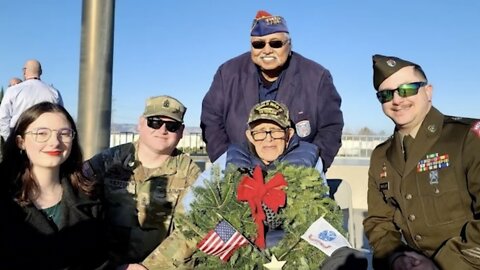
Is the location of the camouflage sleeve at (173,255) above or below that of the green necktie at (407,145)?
below

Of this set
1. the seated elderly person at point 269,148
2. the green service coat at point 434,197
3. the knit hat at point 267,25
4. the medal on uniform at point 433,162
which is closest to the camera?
the green service coat at point 434,197

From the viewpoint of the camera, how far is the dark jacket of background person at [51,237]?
107 inches

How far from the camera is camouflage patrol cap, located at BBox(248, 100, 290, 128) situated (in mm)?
3391

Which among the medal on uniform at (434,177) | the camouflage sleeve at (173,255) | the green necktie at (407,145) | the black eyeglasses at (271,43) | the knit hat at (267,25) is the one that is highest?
the knit hat at (267,25)

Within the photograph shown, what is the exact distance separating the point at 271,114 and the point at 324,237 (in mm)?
879

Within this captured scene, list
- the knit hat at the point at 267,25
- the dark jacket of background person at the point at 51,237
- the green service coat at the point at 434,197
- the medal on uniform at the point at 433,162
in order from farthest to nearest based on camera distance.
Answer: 1. the knit hat at the point at 267,25
2. the medal on uniform at the point at 433,162
3. the green service coat at the point at 434,197
4. the dark jacket of background person at the point at 51,237

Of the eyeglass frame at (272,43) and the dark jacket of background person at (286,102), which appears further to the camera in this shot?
the dark jacket of background person at (286,102)

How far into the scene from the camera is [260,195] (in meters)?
3.04

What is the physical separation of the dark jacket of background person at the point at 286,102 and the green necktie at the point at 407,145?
0.76 metres

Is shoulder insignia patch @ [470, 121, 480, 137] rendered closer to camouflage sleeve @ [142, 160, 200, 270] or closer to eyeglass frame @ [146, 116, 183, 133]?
camouflage sleeve @ [142, 160, 200, 270]

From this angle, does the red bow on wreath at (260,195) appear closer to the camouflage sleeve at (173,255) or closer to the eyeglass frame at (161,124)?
the camouflage sleeve at (173,255)

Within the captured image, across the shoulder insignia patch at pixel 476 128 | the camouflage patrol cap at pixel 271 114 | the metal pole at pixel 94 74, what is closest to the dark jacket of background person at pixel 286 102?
the camouflage patrol cap at pixel 271 114

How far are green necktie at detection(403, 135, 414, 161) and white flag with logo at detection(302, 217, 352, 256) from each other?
2.14ft

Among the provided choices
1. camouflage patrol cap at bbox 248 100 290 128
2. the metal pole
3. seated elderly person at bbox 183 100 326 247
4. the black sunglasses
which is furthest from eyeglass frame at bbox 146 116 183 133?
the metal pole
